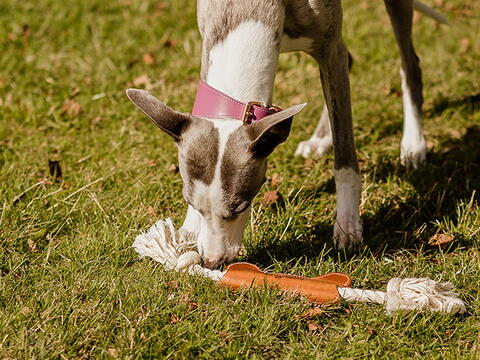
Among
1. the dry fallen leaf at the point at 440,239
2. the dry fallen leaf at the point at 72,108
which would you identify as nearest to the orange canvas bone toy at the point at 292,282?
the dry fallen leaf at the point at 440,239

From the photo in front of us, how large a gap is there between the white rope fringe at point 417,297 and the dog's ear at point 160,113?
3.69 feet

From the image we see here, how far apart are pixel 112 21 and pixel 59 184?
298 centimetres

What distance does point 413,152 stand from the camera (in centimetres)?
487

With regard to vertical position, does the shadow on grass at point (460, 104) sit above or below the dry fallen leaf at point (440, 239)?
above

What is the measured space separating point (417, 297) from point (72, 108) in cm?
343

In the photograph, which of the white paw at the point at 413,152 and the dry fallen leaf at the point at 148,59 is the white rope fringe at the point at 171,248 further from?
the dry fallen leaf at the point at 148,59

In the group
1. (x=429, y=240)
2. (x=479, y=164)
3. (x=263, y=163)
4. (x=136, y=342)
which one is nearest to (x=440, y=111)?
(x=479, y=164)

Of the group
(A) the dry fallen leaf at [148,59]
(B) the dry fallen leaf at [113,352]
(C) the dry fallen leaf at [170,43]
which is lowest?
(B) the dry fallen leaf at [113,352]

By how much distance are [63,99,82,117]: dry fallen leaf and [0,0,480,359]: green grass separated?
1.7 inches

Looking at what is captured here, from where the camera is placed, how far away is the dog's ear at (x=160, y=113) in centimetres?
324

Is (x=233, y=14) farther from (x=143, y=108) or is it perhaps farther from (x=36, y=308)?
(x=36, y=308)

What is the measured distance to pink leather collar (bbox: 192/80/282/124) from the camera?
3.28 m

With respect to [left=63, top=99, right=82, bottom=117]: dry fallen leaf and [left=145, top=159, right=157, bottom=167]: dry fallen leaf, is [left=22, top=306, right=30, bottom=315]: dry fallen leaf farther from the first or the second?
[left=63, top=99, right=82, bottom=117]: dry fallen leaf

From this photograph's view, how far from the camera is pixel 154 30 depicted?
694 cm
